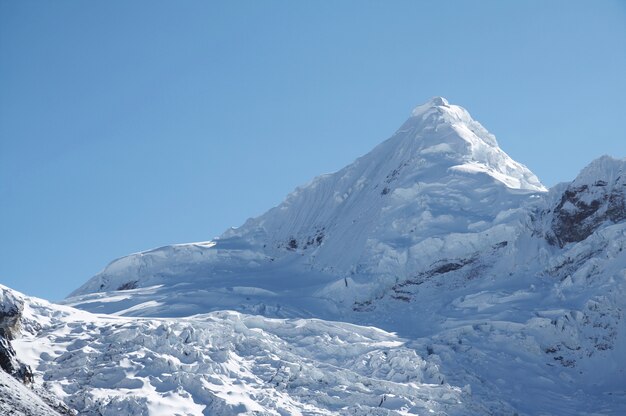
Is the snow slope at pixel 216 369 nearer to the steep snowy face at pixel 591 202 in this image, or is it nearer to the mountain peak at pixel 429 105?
the steep snowy face at pixel 591 202

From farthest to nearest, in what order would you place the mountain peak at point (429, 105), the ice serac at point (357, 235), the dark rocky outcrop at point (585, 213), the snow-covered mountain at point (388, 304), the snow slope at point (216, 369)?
1. the mountain peak at point (429, 105)
2. the ice serac at point (357, 235)
3. the dark rocky outcrop at point (585, 213)
4. the snow-covered mountain at point (388, 304)
5. the snow slope at point (216, 369)

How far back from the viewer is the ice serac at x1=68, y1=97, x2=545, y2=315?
98.5 meters

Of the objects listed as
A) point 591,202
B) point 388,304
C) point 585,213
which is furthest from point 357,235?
point 591,202

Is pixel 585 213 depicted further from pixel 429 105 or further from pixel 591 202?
pixel 429 105

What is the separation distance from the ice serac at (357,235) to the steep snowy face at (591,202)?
5380 millimetres

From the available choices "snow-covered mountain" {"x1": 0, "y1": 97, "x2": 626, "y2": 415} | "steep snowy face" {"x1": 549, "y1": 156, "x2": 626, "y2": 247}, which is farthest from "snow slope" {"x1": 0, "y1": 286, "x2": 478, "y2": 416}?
"steep snowy face" {"x1": 549, "y1": 156, "x2": 626, "y2": 247}

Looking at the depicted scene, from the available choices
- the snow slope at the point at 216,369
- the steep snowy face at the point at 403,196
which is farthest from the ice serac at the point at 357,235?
the snow slope at the point at 216,369

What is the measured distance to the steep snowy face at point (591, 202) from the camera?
316 feet

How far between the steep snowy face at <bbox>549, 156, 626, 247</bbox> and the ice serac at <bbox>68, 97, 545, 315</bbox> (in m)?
5.38

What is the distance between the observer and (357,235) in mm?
113688

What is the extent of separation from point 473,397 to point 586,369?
13.8 metres

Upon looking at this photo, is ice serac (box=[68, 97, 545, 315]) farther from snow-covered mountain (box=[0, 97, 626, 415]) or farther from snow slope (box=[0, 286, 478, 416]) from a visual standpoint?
snow slope (box=[0, 286, 478, 416])

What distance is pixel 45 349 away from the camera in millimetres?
67438

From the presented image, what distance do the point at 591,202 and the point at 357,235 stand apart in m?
27.4
